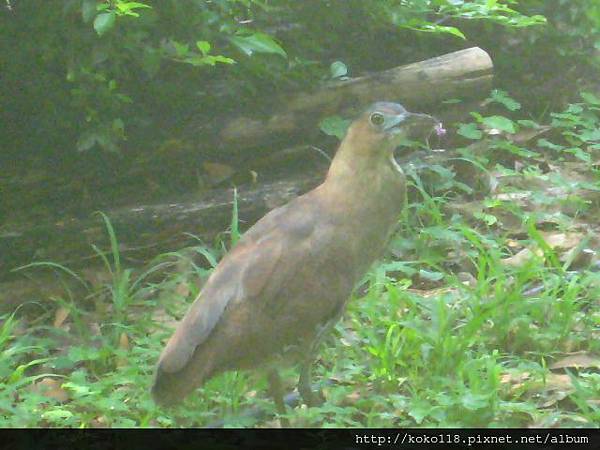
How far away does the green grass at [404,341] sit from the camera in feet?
12.9

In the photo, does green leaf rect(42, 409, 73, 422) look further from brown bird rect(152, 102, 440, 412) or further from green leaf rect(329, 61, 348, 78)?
green leaf rect(329, 61, 348, 78)

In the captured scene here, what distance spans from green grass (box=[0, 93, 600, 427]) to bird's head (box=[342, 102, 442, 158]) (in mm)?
682

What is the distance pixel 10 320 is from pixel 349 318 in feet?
4.63

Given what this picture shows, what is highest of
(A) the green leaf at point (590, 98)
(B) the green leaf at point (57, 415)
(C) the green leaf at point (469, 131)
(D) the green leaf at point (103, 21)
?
(D) the green leaf at point (103, 21)

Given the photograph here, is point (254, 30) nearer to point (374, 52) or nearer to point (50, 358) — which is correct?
point (374, 52)

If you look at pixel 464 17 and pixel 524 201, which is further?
pixel 464 17

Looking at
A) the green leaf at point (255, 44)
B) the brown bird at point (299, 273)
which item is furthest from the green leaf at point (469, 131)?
the brown bird at point (299, 273)

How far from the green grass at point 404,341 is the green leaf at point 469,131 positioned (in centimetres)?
55

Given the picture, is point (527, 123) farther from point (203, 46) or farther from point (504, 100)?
point (203, 46)

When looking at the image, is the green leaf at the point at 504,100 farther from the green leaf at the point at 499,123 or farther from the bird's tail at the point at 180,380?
the bird's tail at the point at 180,380

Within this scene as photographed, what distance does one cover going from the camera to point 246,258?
3984mm

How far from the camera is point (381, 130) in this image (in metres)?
4.24

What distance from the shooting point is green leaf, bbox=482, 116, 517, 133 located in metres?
6.06

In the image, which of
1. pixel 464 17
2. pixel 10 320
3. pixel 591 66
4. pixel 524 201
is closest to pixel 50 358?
pixel 10 320
